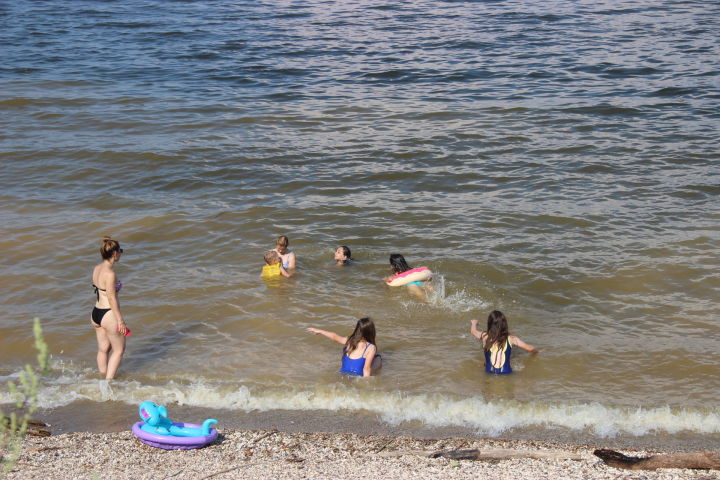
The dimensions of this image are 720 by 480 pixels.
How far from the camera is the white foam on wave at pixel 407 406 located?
25.2 feet

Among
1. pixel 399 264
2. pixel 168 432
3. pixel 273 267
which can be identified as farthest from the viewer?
pixel 273 267

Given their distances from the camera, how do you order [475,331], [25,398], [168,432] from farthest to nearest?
1. [475,331]
2. [168,432]
3. [25,398]

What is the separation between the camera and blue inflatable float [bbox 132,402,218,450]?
7.00 m

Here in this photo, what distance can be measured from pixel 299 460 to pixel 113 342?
9.32 feet

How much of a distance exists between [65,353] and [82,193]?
20.2 ft

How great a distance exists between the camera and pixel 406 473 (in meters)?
6.42

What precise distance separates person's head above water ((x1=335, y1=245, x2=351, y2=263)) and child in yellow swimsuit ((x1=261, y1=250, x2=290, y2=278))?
2.78 ft

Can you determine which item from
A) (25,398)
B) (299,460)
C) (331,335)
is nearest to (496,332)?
(331,335)

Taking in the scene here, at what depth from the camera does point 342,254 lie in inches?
464

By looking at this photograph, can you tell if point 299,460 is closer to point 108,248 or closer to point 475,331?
point 108,248

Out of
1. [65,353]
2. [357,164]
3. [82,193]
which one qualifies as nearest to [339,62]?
[357,164]

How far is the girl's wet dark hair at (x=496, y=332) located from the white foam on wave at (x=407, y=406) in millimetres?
773

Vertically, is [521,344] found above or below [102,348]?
below

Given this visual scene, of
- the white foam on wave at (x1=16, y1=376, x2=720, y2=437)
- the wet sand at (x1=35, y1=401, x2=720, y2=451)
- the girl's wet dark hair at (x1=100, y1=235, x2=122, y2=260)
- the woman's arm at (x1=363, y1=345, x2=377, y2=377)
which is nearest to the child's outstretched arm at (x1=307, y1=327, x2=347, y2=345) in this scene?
the woman's arm at (x1=363, y1=345, x2=377, y2=377)
